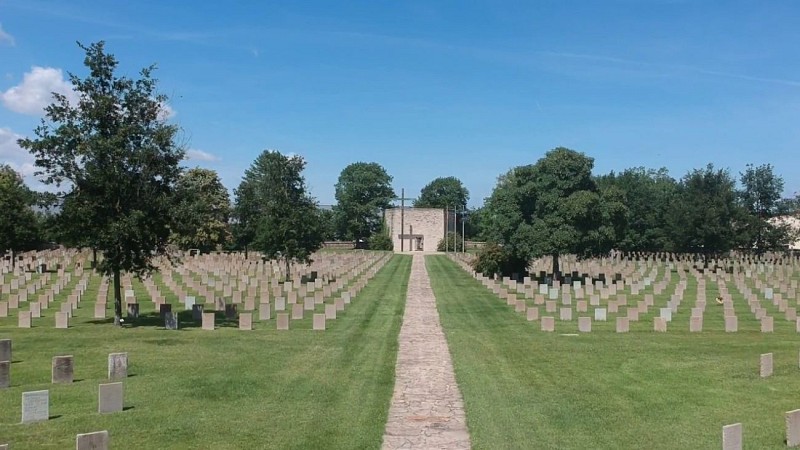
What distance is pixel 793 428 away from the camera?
28.7 feet

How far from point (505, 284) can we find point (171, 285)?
54.4 feet

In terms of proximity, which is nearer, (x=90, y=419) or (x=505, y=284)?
(x=90, y=419)

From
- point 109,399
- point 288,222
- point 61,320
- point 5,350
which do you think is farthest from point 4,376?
point 288,222

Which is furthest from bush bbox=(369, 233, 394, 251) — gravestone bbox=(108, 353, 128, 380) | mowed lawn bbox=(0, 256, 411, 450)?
gravestone bbox=(108, 353, 128, 380)

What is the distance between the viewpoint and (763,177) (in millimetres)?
74375

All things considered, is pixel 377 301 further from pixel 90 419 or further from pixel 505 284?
pixel 90 419

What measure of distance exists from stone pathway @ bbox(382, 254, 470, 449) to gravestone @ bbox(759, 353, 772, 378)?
242 inches

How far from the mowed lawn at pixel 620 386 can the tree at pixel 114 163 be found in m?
9.18

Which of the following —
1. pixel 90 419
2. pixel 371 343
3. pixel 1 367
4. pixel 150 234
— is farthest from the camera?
pixel 150 234

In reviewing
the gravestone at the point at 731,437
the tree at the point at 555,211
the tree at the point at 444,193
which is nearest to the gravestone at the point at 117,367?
the gravestone at the point at 731,437

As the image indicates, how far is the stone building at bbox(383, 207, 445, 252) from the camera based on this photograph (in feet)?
338

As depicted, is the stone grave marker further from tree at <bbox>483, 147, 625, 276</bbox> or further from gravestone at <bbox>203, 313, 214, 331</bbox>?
tree at <bbox>483, 147, 625, 276</bbox>

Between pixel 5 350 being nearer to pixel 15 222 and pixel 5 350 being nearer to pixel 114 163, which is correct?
pixel 114 163

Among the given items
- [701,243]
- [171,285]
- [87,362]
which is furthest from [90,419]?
[701,243]
